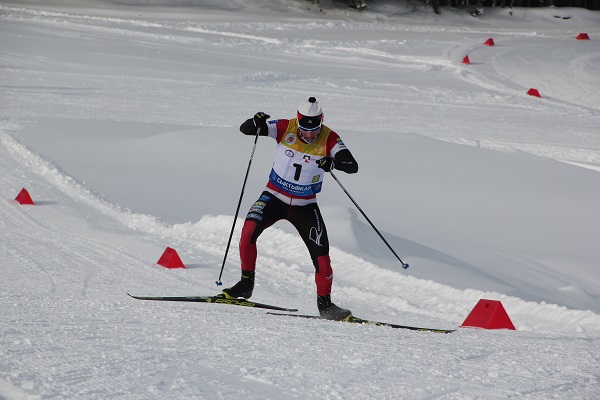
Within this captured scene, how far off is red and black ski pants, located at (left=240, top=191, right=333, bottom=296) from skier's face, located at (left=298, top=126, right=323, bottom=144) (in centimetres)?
53

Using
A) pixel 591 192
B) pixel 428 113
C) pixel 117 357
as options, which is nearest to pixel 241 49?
pixel 428 113

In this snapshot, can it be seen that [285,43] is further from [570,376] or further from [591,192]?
[570,376]

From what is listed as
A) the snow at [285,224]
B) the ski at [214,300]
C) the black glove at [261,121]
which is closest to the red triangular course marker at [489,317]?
the snow at [285,224]

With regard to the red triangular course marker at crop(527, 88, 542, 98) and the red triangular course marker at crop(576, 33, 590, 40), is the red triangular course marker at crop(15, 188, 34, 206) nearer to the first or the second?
the red triangular course marker at crop(527, 88, 542, 98)

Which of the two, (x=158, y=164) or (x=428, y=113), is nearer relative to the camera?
(x=158, y=164)

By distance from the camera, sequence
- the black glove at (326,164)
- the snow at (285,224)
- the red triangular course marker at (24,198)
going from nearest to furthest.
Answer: the snow at (285,224) < the black glove at (326,164) < the red triangular course marker at (24,198)

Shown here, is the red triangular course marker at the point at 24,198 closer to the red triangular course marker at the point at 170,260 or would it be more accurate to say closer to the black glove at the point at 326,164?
the red triangular course marker at the point at 170,260

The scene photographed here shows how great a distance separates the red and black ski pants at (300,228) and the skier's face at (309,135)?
53cm

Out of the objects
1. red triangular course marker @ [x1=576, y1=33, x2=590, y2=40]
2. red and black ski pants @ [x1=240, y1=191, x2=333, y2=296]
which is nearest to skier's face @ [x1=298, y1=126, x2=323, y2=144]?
red and black ski pants @ [x1=240, y1=191, x2=333, y2=296]

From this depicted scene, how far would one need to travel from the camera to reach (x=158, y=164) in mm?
12047

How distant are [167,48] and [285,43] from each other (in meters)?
3.66

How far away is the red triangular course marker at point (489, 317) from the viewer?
649 cm

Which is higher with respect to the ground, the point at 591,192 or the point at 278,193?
the point at 278,193

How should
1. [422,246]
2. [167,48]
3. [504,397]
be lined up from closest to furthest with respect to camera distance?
1. [504,397]
2. [422,246]
3. [167,48]
